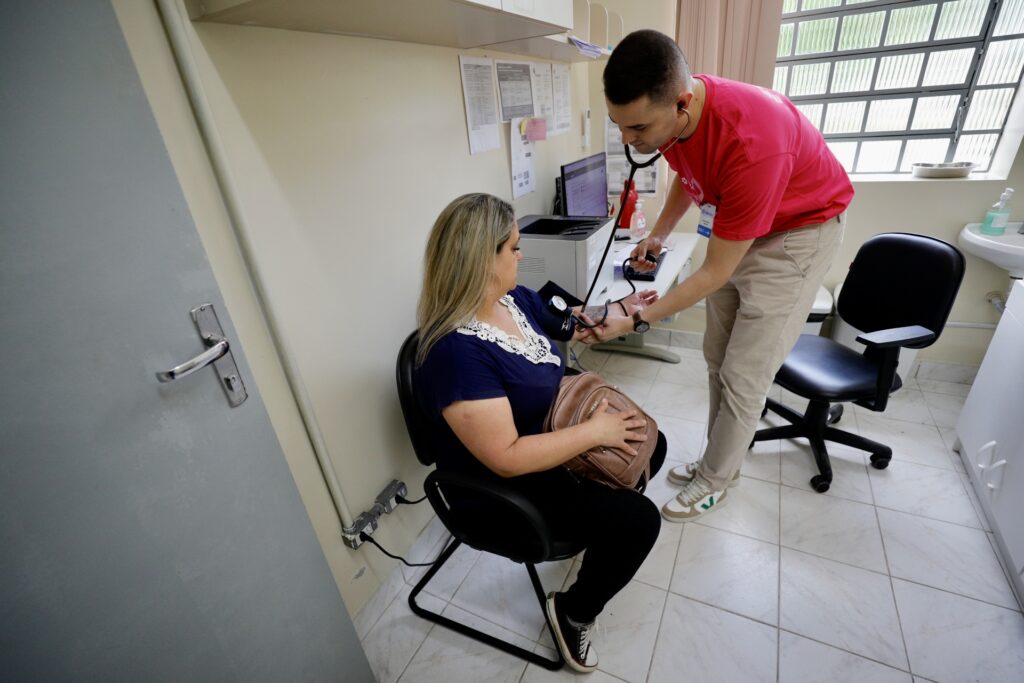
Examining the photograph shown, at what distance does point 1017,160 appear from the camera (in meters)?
2.01

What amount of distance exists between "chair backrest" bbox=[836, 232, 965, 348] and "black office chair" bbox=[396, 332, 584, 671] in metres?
1.43

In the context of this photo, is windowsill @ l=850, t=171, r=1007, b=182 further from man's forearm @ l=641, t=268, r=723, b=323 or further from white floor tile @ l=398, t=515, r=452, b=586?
white floor tile @ l=398, t=515, r=452, b=586

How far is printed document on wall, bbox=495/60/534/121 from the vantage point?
1774 millimetres

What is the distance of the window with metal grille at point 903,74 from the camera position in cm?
217

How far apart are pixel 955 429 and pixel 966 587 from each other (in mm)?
907

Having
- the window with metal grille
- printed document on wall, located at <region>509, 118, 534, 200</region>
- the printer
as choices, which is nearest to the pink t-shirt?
the printer

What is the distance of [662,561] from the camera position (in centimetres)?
158

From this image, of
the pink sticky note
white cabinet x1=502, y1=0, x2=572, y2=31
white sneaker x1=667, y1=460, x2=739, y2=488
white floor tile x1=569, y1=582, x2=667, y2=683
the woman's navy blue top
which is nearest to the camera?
the woman's navy blue top

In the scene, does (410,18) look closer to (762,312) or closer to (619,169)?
(762,312)

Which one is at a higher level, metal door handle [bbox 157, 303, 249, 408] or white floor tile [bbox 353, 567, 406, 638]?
metal door handle [bbox 157, 303, 249, 408]

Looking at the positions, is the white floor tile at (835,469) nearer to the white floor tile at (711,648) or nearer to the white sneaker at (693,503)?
the white sneaker at (693,503)

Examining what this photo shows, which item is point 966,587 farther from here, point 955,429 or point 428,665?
point 428,665

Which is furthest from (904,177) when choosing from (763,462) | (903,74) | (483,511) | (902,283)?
(483,511)

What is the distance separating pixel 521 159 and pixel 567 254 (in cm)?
59
